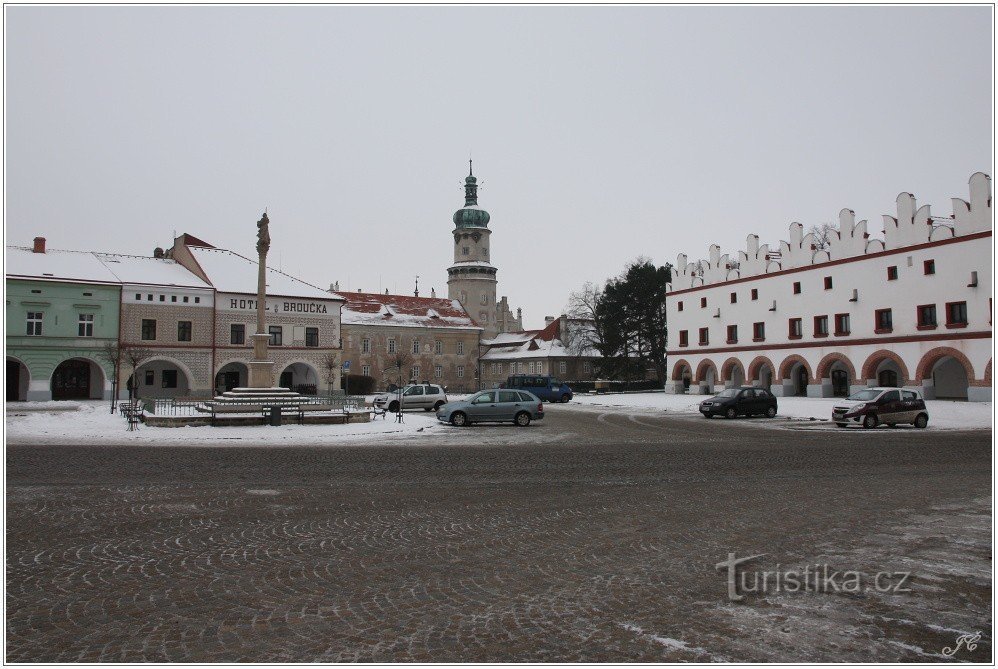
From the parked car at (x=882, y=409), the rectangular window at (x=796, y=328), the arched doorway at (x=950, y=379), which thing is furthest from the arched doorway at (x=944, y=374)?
the parked car at (x=882, y=409)

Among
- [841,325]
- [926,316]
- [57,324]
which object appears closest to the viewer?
[926,316]

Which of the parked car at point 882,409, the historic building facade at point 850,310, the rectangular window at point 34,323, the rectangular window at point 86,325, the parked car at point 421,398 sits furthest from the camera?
the rectangular window at point 86,325

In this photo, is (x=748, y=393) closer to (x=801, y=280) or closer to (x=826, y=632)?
(x=801, y=280)

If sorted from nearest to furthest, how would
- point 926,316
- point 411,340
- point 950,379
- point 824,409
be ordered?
1. point 824,409
2. point 926,316
3. point 950,379
4. point 411,340

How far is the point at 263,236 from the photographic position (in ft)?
100

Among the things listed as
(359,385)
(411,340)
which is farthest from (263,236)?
(411,340)

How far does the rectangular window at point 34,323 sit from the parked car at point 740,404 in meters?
40.8

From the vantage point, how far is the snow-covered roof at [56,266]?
4862 centimetres

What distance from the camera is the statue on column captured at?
30.5 metres

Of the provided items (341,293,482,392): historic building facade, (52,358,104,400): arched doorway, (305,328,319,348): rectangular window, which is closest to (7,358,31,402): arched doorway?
(52,358,104,400): arched doorway

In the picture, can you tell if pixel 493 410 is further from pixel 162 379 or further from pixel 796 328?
pixel 162 379

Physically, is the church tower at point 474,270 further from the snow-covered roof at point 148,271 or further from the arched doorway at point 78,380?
the arched doorway at point 78,380

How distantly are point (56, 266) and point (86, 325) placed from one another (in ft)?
15.5

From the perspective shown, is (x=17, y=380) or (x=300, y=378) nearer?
(x=17, y=380)
